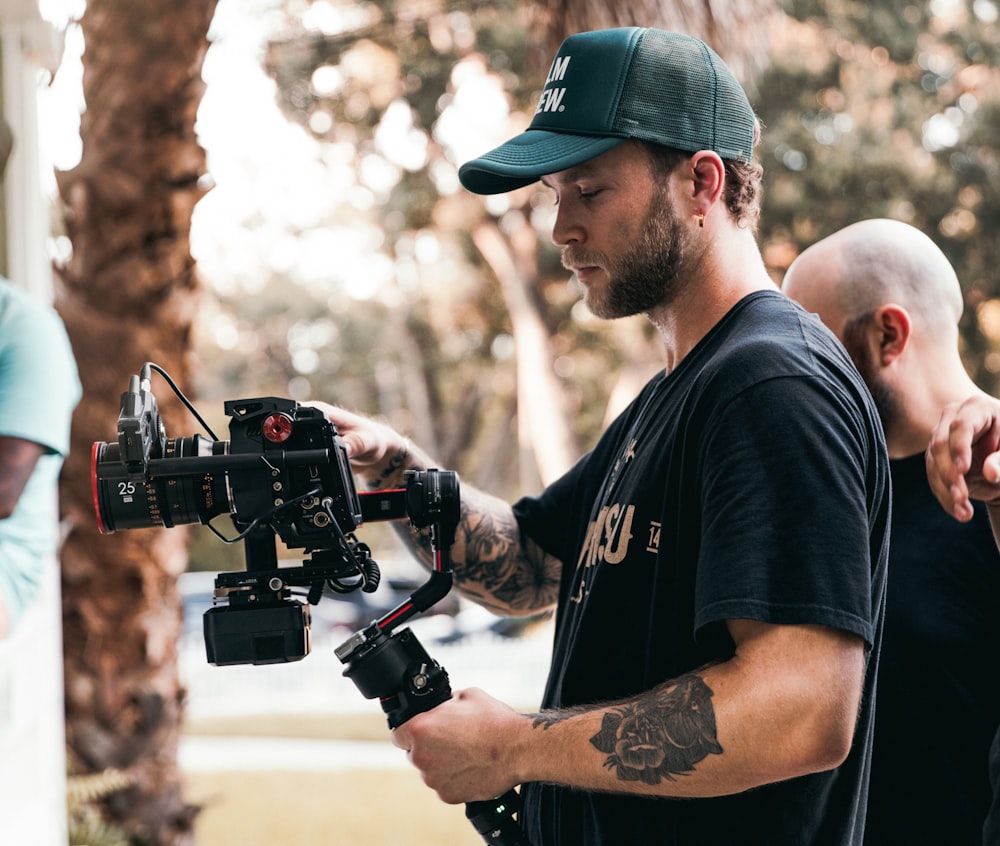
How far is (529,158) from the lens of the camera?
5.74 ft

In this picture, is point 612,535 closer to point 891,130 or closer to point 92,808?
point 92,808

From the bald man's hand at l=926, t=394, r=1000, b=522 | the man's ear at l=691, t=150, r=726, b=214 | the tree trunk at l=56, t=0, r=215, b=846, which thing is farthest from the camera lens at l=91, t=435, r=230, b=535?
the tree trunk at l=56, t=0, r=215, b=846

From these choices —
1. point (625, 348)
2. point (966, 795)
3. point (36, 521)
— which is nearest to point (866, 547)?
point (966, 795)

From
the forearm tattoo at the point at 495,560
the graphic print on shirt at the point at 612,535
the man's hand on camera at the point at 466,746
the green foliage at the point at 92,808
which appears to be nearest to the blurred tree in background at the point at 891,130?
the green foliage at the point at 92,808

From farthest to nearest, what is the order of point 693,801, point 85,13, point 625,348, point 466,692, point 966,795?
point 625,348, point 85,13, point 966,795, point 466,692, point 693,801

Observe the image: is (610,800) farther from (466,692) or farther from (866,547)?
(866,547)

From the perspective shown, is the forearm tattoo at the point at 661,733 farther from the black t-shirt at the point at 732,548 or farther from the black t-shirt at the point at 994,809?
the black t-shirt at the point at 994,809

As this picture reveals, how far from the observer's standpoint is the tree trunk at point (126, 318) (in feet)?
15.6

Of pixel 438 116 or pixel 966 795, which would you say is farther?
pixel 438 116

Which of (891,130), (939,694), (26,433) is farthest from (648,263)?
(891,130)

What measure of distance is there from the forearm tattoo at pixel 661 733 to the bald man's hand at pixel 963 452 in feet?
1.35

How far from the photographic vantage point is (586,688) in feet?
5.45

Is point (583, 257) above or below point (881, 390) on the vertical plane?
above

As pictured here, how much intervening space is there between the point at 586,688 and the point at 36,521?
6.29ft
